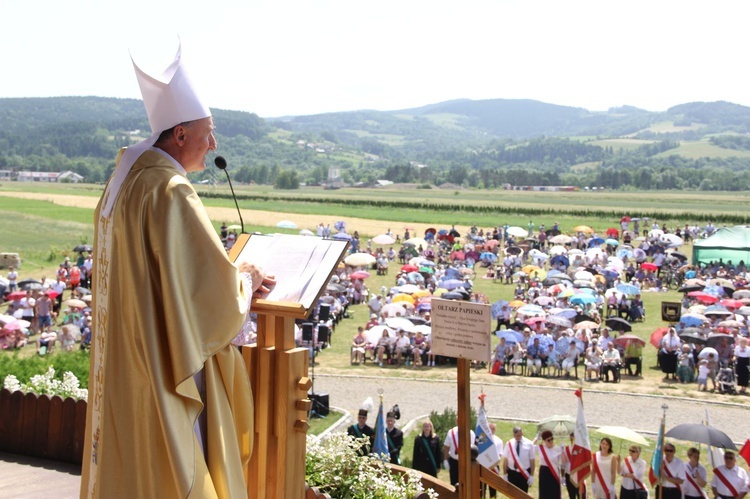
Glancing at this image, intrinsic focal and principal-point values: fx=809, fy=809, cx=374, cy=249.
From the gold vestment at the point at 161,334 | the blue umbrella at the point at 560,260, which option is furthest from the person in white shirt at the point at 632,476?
the blue umbrella at the point at 560,260

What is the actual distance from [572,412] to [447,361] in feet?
16.0

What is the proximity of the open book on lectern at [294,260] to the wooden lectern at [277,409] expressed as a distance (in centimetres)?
8

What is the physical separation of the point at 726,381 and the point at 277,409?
14.9 metres

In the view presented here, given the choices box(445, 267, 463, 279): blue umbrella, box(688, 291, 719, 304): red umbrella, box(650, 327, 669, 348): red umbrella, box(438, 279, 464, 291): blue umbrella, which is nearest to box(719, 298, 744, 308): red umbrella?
box(688, 291, 719, 304): red umbrella

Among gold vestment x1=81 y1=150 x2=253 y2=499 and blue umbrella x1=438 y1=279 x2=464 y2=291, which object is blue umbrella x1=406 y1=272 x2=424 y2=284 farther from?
gold vestment x1=81 y1=150 x2=253 y2=499

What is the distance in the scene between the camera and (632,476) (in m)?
9.12

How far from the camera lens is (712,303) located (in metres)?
22.7

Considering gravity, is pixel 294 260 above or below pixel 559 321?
above

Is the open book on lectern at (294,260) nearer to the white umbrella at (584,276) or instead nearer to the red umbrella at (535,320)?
the red umbrella at (535,320)

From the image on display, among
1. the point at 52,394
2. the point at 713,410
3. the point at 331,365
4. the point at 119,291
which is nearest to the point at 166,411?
the point at 119,291

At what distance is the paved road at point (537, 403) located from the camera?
1409 cm

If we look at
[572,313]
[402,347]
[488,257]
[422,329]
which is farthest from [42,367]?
[488,257]

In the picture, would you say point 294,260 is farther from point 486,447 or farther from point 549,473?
point 549,473

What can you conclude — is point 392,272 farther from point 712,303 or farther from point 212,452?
point 212,452
